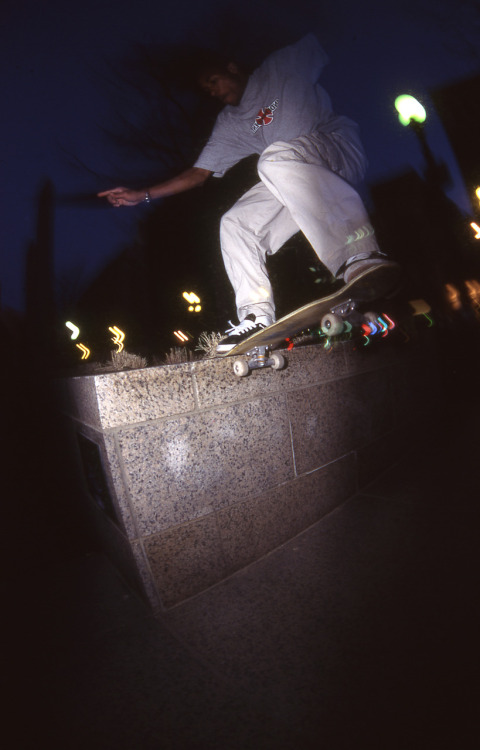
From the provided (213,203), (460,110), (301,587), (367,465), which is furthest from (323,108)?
(460,110)

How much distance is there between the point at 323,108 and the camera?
284 centimetres

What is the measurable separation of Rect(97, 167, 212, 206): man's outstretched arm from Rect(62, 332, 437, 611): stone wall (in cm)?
180

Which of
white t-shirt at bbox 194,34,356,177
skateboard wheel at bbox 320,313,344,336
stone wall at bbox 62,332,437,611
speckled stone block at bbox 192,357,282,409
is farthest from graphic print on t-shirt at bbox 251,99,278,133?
speckled stone block at bbox 192,357,282,409

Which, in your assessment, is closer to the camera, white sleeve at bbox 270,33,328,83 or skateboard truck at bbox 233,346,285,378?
skateboard truck at bbox 233,346,285,378

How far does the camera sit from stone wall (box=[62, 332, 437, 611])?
2.16 metres

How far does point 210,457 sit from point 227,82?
3.19 metres

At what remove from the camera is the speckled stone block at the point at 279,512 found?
8.15 feet

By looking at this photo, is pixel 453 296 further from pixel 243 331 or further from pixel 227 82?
pixel 243 331

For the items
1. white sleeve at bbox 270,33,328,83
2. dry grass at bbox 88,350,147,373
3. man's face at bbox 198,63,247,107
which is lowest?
dry grass at bbox 88,350,147,373

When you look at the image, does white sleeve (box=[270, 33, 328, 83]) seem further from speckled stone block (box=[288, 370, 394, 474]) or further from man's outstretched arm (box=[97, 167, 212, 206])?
speckled stone block (box=[288, 370, 394, 474])

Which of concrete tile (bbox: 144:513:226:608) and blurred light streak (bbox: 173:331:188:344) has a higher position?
blurred light streak (bbox: 173:331:188:344)

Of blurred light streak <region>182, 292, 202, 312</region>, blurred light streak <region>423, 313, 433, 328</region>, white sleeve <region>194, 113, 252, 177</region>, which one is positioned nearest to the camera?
white sleeve <region>194, 113, 252, 177</region>

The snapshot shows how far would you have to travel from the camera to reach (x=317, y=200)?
2.46 metres

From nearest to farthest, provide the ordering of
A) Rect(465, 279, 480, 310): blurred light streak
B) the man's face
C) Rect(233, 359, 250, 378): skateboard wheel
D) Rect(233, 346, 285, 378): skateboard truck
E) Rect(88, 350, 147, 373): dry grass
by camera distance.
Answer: Rect(233, 359, 250, 378): skateboard wheel → Rect(233, 346, 285, 378): skateboard truck → Rect(88, 350, 147, 373): dry grass → the man's face → Rect(465, 279, 480, 310): blurred light streak
